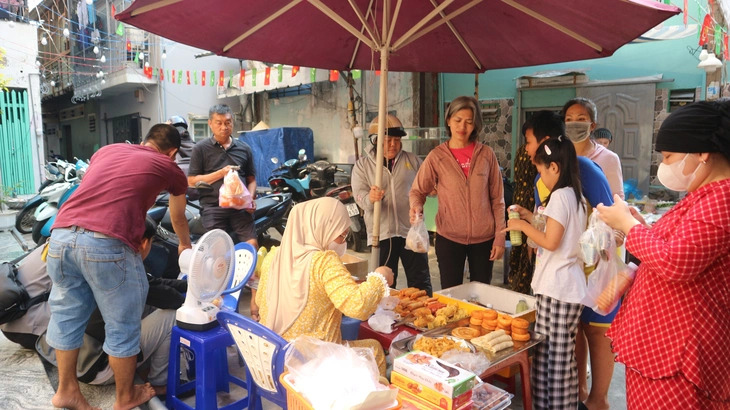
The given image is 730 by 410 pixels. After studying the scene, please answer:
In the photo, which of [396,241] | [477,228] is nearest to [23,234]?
[396,241]

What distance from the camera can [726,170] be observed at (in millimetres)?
1629

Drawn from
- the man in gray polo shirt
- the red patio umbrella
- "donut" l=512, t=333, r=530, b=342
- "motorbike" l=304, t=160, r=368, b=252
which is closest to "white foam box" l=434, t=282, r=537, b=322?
"donut" l=512, t=333, r=530, b=342

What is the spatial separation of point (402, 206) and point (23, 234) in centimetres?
749

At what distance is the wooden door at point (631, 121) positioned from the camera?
21.8 feet

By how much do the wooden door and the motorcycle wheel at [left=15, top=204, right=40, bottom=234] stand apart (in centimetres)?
908

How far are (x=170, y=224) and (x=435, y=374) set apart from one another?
4209 millimetres

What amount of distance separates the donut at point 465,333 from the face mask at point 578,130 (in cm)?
159

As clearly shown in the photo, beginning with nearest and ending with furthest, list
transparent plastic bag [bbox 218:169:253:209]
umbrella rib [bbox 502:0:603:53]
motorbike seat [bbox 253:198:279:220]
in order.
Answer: umbrella rib [bbox 502:0:603:53]
transparent plastic bag [bbox 218:169:253:209]
motorbike seat [bbox 253:198:279:220]

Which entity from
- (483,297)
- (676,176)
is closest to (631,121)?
(483,297)

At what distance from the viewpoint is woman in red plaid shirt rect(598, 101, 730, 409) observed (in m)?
1.57

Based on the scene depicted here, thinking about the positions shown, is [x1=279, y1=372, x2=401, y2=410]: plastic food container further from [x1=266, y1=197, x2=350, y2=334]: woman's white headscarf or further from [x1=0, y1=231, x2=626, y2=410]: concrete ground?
[x1=0, y1=231, x2=626, y2=410]: concrete ground

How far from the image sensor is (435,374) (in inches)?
70.4

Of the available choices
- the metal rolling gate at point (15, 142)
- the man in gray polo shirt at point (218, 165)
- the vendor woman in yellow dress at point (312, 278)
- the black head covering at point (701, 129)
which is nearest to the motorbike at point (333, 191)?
the man in gray polo shirt at point (218, 165)

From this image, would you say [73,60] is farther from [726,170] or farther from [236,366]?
[726,170]
